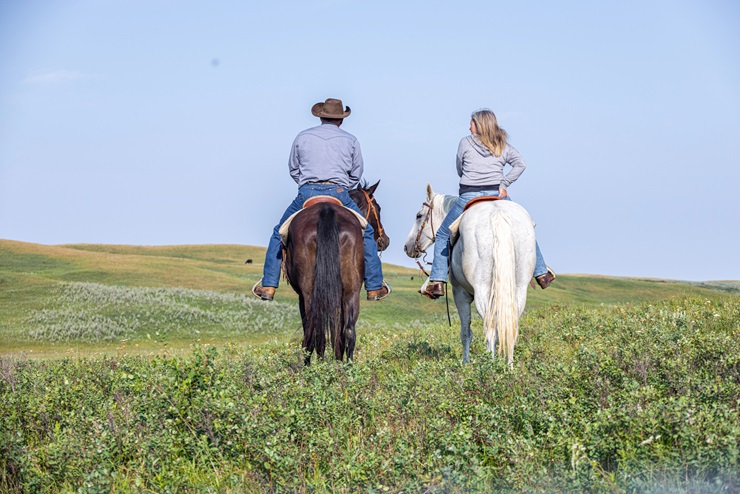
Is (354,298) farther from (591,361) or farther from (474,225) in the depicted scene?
(591,361)

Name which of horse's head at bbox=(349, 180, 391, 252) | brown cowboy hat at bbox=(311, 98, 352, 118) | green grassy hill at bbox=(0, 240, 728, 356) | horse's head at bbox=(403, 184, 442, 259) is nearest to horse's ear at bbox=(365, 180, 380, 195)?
horse's head at bbox=(349, 180, 391, 252)

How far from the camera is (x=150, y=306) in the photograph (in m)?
26.6

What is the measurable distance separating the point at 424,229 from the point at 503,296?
4255 millimetres

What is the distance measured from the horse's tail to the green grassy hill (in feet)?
29.9

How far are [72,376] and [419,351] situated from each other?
532 cm

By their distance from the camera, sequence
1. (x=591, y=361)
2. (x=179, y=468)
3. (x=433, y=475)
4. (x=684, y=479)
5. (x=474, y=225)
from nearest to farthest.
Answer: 1. (x=684, y=479)
2. (x=433, y=475)
3. (x=179, y=468)
4. (x=591, y=361)
5. (x=474, y=225)

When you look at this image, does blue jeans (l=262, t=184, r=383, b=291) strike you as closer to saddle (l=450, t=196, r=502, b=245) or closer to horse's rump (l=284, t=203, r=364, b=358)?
horse's rump (l=284, t=203, r=364, b=358)

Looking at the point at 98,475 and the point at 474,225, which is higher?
the point at 474,225

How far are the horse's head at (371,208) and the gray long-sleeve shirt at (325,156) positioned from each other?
8.61ft

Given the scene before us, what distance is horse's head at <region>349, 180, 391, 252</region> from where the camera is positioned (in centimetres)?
1388

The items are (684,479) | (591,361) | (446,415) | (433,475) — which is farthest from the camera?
(591,361)

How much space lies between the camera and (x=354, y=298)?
10.0 meters

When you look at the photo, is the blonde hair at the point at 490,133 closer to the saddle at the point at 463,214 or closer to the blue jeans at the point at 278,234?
the saddle at the point at 463,214

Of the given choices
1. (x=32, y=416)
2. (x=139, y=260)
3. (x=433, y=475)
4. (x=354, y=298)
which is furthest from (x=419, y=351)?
(x=139, y=260)
